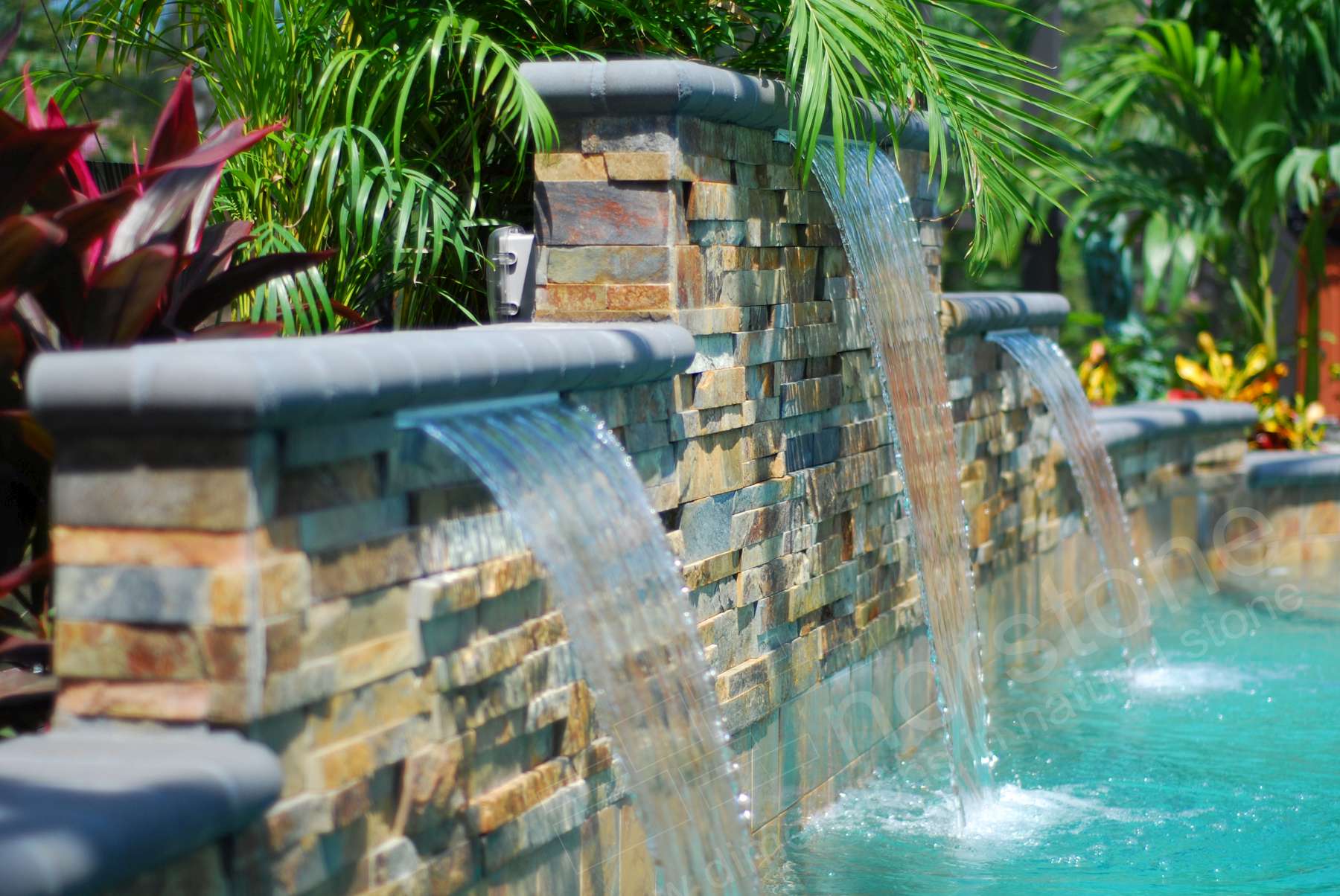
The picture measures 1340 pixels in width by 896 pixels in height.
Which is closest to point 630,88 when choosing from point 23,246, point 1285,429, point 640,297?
point 640,297

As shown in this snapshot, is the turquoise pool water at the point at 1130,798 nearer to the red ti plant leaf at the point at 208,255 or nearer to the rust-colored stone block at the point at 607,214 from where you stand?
the rust-colored stone block at the point at 607,214

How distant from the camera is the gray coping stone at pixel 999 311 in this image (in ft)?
20.4

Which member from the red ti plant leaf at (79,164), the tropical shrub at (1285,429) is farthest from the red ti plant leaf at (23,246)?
the tropical shrub at (1285,429)

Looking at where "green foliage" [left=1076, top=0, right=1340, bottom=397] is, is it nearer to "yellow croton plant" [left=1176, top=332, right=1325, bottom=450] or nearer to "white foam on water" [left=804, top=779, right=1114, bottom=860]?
"yellow croton plant" [left=1176, top=332, right=1325, bottom=450]

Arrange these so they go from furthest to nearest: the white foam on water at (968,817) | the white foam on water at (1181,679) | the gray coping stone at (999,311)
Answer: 1. the white foam on water at (1181,679)
2. the gray coping stone at (999,311)
3. the white foam on water at (968,817)

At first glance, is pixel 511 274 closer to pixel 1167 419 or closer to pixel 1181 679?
pixel 1181 679

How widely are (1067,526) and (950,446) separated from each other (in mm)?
2524

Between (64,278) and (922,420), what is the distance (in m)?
3.17

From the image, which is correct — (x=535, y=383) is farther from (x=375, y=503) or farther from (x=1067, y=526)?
(x=1067, y=526)

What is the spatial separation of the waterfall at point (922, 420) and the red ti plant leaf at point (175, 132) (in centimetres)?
224

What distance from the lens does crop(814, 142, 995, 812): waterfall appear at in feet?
16.2

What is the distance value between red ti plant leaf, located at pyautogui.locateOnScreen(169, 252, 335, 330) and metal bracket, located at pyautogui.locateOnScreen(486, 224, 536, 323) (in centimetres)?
90

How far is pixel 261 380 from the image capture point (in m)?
2.19

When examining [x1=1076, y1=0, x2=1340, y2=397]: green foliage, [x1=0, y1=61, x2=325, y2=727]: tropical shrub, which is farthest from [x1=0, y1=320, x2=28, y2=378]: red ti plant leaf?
[x1=1076, y1=0, x2=1340, y2=397]: green foliage
